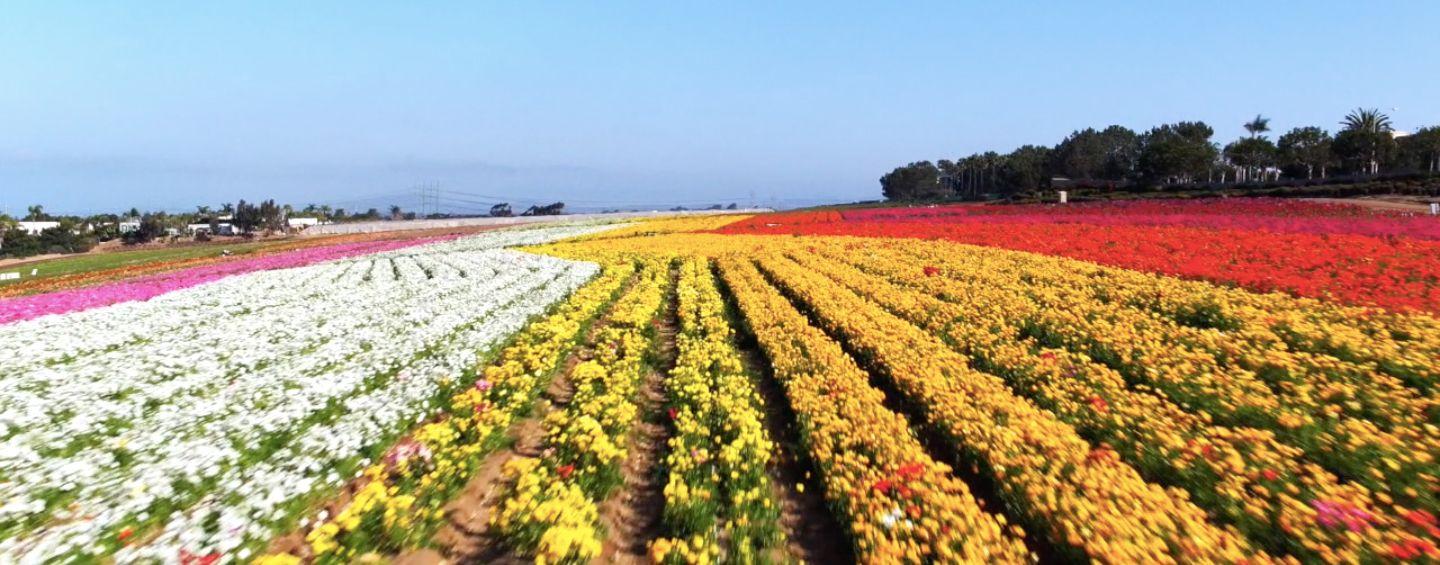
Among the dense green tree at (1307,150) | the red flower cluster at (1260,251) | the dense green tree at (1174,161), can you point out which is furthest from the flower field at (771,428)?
the dense green tree at (1307,150)

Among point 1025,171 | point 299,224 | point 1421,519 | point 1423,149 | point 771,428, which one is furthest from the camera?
point 1025,171

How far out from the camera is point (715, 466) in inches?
250

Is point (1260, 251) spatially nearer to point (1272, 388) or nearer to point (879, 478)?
point (1272, 388)

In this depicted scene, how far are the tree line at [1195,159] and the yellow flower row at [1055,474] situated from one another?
66823 millimetres

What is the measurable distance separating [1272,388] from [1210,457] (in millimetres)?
2604

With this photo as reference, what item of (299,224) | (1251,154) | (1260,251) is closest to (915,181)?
(1251,154)

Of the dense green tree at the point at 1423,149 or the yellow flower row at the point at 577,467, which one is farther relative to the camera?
the dense green tree at the point at 1423,149

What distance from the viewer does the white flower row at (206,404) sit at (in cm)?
506

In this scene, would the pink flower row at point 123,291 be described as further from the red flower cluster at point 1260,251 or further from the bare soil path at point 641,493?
the red flower cluster at point 1260,251

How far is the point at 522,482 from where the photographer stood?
5695 mm

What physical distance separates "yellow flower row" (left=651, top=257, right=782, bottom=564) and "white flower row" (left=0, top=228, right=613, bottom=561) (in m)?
2.93

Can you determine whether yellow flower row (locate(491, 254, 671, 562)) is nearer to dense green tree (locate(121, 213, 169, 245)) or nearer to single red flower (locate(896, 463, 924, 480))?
single red flower (locate(896, 463, 924, 480))

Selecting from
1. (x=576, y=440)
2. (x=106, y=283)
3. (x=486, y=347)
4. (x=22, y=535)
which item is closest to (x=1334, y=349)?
(x=576, y=440)

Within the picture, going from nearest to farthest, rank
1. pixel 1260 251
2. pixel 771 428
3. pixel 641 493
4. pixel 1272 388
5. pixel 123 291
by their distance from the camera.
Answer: pixel 641 493, pixel 1272 388, pixel 771 428, pixel 1260 251, pixel 123 291
